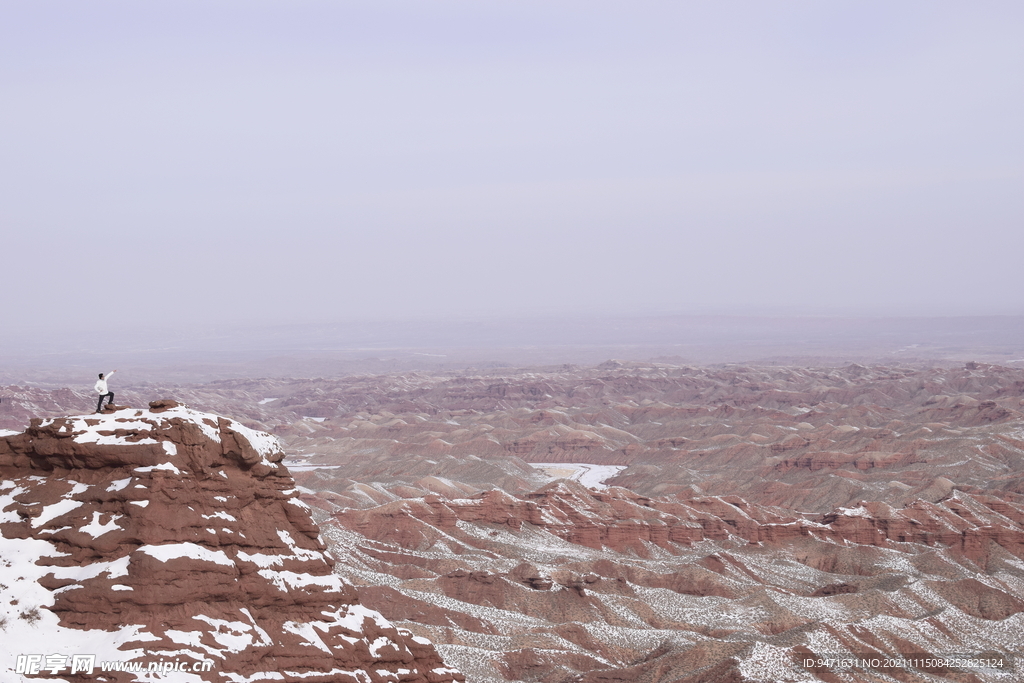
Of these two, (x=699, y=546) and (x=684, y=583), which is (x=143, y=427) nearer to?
(x=684, y=583)

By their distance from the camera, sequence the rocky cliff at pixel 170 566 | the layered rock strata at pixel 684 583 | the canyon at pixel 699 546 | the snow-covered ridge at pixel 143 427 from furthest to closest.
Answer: the canyon at pixel 699 546 → the layered rock strata at pixel 684 583 → the snow-covered ridge at pixel 143 427 → the rocky cliff at pixel 170 566

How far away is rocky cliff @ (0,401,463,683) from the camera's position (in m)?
24.2

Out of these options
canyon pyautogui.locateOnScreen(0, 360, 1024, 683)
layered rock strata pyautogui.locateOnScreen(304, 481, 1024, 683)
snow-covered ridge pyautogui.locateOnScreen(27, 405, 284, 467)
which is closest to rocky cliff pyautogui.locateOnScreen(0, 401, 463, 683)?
snow-covered ridge pyautogui.locateOnScreen(27, 405, 284, 467)

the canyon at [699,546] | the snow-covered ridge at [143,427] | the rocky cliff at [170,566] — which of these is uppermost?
the snow-covered ridge at [143,427]

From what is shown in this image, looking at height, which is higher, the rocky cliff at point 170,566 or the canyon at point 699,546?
the rocky cliff at point 170,566

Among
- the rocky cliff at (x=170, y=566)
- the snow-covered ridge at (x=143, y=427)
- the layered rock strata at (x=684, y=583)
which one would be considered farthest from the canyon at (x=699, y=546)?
the snow-covered ridge at (x=143, y=427)

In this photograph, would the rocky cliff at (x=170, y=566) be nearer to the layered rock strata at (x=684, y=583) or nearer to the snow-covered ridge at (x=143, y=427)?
the snow-covered ridge at (x=143, y=427)

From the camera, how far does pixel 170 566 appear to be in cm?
2536

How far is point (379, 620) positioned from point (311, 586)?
2554mm

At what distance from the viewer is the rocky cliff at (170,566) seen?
2417 centimetres

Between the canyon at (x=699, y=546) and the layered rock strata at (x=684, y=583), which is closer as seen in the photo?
the layered rock strata at (x=684, y=583)

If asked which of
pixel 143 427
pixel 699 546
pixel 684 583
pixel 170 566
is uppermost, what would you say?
pixel 143 427

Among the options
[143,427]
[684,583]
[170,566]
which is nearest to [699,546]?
[684,583]

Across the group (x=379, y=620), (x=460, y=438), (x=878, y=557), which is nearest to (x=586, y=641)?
(x=379, y=620)
